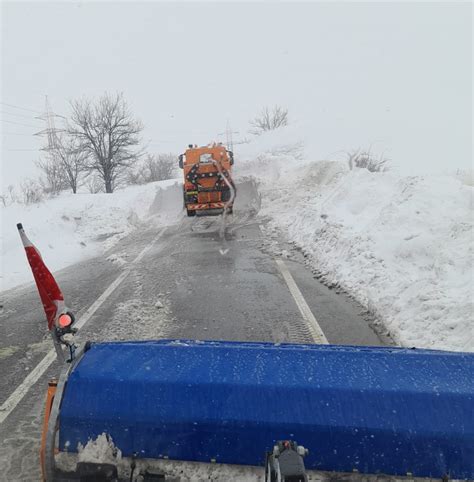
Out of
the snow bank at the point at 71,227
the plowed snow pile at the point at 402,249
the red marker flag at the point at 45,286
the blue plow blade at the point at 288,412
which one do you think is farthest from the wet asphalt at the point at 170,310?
the snow bank at the point at 71,227

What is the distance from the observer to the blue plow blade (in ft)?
7.48

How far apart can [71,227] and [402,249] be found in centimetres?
1215

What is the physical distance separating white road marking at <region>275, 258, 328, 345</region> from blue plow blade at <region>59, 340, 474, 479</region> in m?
2.76

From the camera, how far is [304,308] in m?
6.57

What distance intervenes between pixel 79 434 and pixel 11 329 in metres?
4.69

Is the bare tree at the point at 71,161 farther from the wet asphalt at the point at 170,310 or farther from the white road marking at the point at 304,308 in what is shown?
the white road marking at the point at 304,308

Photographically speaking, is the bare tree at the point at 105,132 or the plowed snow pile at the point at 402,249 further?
the bare tree at the point at 105,132

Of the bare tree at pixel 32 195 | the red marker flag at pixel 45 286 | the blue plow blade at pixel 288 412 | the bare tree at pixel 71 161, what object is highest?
the bare tree at pixel 71 161

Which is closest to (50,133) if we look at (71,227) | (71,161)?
(71,161)

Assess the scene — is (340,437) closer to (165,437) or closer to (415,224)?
(165,437)

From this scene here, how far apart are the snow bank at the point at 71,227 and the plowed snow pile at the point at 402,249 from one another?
6050 mm

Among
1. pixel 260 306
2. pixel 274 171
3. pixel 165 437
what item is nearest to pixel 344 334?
pixel 260 306

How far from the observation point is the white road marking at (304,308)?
5488 millimetres

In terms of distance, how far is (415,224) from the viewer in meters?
8.49
